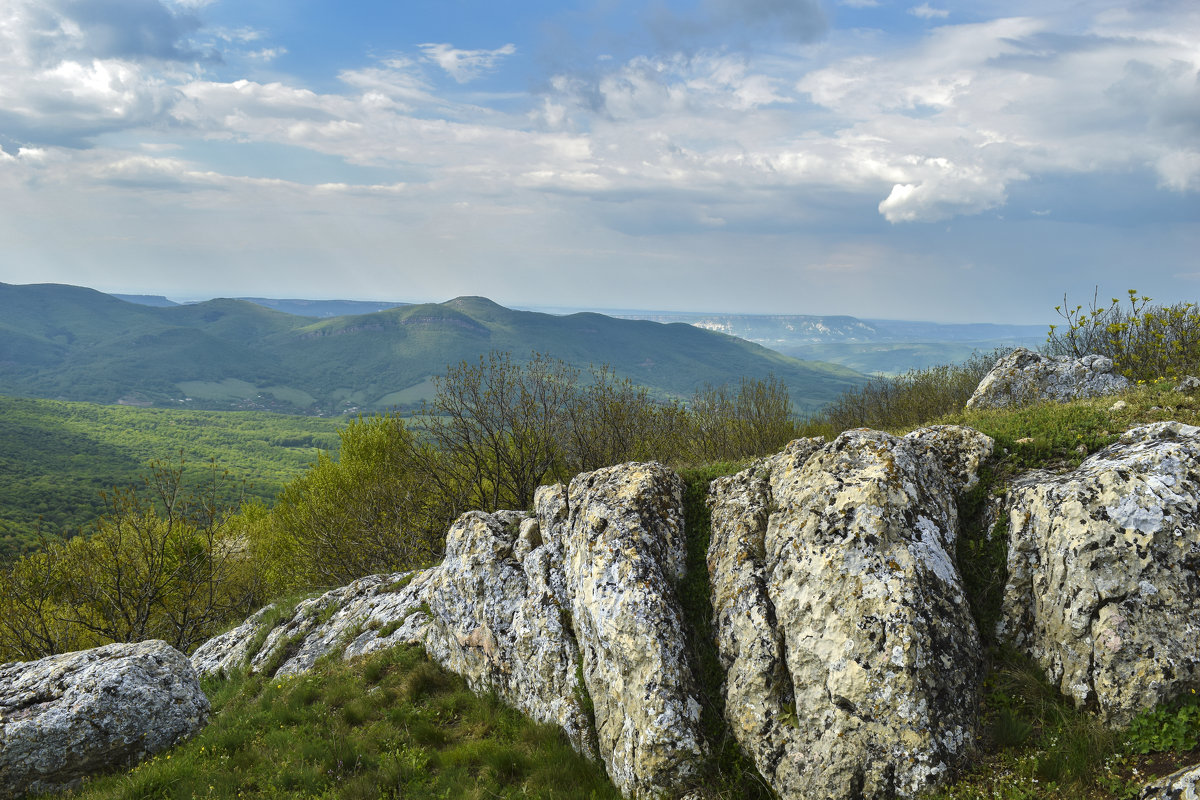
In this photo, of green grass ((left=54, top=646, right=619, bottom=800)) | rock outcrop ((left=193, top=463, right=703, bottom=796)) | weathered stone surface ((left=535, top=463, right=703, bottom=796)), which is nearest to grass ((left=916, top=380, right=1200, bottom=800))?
weathered stone surface ((left=535, top=463, right=703, bottom=796))

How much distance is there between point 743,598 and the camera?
8938 mm

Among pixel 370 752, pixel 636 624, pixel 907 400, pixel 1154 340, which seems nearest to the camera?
pixel 636 624

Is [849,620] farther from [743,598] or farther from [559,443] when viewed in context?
[559,443]

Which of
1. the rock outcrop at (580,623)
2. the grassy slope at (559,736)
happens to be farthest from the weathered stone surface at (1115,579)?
the rock outcrop at (580,623)

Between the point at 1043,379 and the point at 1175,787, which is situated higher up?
the point at 1043,379

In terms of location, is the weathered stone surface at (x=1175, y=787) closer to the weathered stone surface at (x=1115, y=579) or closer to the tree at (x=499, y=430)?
the weathered stone surface at (x=1115, y=579)

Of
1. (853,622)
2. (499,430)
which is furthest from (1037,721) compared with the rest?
(499,430)

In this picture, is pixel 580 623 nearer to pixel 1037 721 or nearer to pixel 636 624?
pixel 636 624

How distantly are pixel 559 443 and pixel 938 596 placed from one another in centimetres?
2155

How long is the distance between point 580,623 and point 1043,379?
76.7ft

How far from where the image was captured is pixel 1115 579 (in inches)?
280

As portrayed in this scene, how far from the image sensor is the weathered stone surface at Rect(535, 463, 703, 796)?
8.37 m

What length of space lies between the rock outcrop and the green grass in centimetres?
57

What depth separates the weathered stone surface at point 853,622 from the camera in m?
7.01
